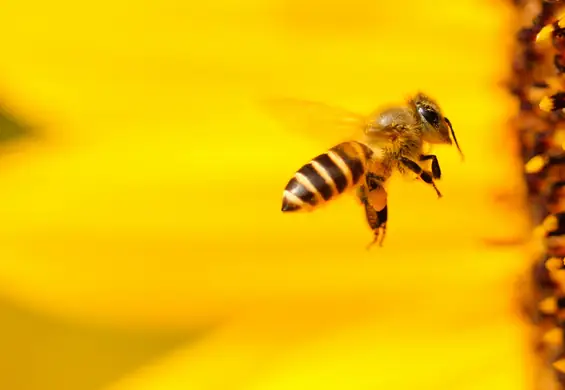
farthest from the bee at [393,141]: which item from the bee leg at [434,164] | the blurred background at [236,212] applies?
the blurred background at [236,212]

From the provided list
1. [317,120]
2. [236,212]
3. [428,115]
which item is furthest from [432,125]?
[236,212]

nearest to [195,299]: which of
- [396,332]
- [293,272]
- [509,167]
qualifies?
[293,272]

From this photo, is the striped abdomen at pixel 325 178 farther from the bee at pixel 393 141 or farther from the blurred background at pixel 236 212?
the blurred background at pixel 236 212

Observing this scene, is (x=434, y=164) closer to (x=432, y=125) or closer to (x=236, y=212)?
(x=432, y=125)

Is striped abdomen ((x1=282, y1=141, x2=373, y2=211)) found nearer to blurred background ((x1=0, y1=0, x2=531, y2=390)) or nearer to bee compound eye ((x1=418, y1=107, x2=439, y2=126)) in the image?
bee compound eye ((x1=418, y1=107, x2=439, y2=126))

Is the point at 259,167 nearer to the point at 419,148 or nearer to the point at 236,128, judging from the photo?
the point at 236,128

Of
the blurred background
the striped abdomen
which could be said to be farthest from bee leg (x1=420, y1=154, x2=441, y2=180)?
the blurred background
